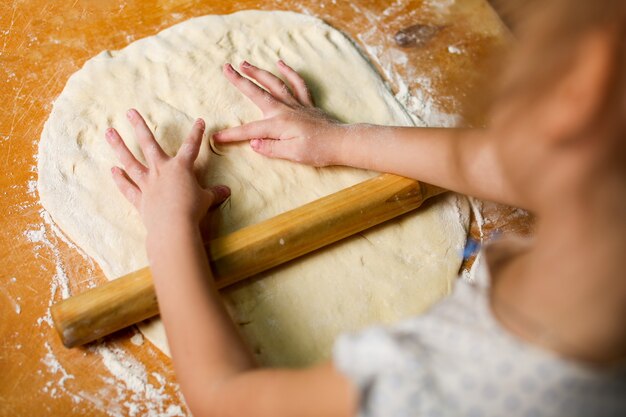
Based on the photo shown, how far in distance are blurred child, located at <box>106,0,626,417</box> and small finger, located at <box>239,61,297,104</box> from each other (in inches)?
21.0

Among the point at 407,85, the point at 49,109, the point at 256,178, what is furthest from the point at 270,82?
the point at 49,109

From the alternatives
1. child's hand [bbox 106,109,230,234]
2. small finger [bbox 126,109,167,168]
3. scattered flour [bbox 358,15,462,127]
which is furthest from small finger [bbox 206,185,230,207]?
scattered flour [bbox 358,15,462,127]

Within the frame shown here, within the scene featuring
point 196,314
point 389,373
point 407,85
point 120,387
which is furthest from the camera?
point 407,85

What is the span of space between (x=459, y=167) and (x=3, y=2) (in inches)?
45.6

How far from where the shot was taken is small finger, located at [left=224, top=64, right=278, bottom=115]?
120 centimetres

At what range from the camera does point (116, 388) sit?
98cm

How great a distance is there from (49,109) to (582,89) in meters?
1.09

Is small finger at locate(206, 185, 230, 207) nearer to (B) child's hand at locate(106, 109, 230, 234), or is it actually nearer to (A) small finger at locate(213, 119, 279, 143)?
(B) child's hand at locate(106, 109, 230, 234)

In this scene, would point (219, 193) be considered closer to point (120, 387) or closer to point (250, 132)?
point (250, 132)

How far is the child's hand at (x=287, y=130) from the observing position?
116 cm

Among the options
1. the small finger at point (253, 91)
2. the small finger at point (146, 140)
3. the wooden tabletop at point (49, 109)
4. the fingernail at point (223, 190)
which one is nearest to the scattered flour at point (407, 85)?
the wooden tabletop at point (49, 109)

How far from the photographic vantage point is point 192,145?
3.64ft

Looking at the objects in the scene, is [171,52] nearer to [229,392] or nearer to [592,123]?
[229,392]

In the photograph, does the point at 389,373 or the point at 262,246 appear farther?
the point at 262,246
